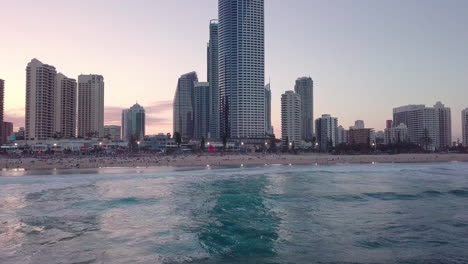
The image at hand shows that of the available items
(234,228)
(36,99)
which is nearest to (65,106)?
(36,99)

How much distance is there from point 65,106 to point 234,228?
190086 mm

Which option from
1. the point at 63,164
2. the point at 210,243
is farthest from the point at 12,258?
the point at 63,164

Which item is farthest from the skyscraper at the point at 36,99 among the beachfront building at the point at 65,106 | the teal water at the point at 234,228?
the teal water at the point at 234,228

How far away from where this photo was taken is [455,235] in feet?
47.2

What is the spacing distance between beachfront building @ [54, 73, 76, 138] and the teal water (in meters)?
166

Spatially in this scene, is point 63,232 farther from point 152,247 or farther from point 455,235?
point 455,235

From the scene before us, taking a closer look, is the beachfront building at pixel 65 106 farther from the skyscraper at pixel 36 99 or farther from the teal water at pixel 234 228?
the teal water at pixel 234 228

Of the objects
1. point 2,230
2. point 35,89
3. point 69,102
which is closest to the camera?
point 2,230

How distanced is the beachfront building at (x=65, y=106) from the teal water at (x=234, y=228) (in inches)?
6534

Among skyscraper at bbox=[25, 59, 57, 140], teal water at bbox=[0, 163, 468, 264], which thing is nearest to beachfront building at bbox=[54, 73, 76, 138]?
skyscraper at bbox=[25, 59, 57, 140]

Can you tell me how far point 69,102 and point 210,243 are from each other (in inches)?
7622

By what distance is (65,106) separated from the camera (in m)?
184

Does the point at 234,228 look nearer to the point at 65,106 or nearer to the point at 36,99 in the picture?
the point at 36,99

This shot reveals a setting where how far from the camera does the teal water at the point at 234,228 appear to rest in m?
11.9
